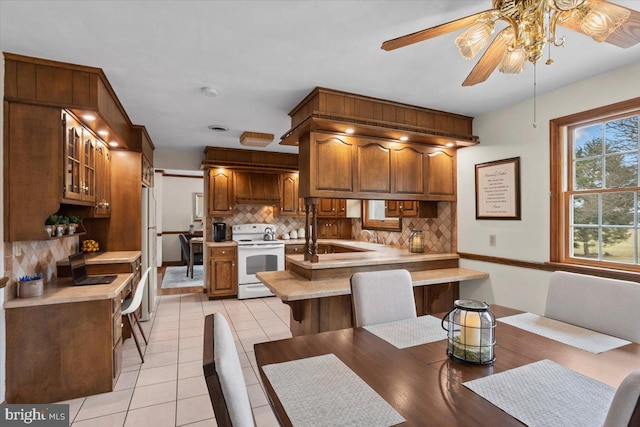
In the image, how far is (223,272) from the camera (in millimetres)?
5051

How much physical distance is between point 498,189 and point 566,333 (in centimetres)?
180

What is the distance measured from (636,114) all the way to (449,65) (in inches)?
53.5

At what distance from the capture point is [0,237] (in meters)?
2.09

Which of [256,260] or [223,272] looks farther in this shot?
[256,260]

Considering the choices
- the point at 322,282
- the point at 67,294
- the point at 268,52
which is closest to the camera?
the point at 268,52


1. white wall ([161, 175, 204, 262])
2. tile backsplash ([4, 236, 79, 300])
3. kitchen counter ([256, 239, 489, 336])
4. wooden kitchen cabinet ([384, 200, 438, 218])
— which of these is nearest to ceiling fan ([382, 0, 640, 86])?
kitchen counter ([256, 239, 489, 336])

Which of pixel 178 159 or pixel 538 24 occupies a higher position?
pixel 178 159

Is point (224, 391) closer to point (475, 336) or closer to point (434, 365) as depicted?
point (434, 365)

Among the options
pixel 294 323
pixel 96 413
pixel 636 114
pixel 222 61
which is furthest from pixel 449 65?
pixel 96 413

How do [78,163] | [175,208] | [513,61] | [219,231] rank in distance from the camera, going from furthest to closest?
[175,208] → [219,231] → [78,163] → [513,61]

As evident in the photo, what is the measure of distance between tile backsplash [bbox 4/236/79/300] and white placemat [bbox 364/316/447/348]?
241cm

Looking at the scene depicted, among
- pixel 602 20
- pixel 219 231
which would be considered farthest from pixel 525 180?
pixel 219 231

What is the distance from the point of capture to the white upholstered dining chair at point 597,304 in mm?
1627

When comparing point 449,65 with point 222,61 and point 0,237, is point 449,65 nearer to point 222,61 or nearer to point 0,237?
point 222,61
